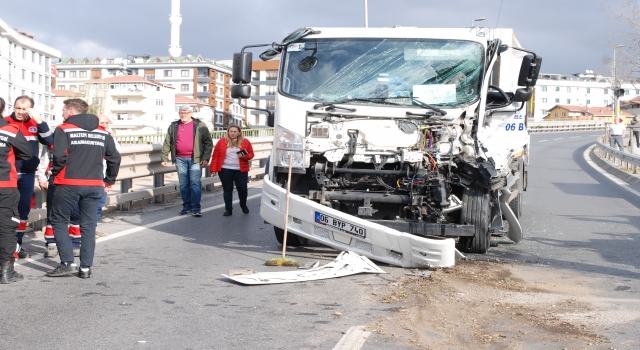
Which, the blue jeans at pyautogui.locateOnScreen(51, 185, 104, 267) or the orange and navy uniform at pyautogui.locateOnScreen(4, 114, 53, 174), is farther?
the orange and navy uniform at pyautogui.locateOnScreen(4, 114, 53, 174)

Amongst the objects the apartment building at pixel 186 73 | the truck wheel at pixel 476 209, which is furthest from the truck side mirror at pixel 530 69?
the apartment building at pixel 186 73

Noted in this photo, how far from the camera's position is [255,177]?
63.3 feet

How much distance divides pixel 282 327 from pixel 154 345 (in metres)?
0.92

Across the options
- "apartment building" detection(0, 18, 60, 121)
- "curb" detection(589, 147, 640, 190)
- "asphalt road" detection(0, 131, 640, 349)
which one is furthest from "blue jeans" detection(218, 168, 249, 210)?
"apartment building" detection(0, 18, 60, 121)

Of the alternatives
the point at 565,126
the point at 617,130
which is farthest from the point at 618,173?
the point at 565,126

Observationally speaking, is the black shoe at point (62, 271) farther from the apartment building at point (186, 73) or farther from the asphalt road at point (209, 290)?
the apartment building at point (186, 73)

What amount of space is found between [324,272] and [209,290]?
1.19 m

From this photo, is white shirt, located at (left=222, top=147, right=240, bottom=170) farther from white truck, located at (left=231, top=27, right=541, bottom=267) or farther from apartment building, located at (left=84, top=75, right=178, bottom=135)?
apartment building, located at (left=84, top=75, right=178, bottom=135)

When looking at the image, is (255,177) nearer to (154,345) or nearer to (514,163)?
(514,163)

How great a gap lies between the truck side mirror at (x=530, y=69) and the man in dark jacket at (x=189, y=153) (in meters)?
5.28

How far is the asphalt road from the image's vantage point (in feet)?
16.8

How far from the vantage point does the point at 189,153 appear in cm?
1222

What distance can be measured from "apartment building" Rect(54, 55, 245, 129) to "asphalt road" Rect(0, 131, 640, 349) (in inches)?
4581

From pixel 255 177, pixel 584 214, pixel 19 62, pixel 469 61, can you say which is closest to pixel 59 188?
pixel 469 61
